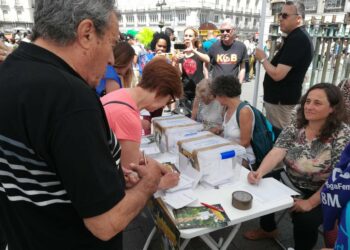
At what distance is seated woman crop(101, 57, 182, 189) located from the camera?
152cm

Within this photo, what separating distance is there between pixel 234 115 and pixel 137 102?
3.74 ft

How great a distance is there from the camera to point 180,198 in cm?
154

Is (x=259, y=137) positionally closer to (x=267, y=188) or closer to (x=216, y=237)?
(x=267, y=188)

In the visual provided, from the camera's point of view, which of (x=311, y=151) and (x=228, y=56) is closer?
(x=311, y=151)

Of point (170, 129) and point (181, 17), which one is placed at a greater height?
point (181, 17)

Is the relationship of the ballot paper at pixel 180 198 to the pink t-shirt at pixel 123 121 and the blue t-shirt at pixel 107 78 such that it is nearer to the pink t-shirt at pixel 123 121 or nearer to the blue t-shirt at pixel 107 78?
the pink t-shirt at pixel 123 121

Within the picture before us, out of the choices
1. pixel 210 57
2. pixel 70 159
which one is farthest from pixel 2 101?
pixel 210 57

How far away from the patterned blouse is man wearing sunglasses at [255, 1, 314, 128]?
67cm

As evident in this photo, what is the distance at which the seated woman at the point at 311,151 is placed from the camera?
1.85 metres

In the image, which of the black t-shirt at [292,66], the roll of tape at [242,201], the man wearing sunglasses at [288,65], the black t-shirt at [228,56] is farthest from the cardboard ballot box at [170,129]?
the black t-shirt at [228,56]

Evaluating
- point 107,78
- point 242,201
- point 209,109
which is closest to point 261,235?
point 242,201

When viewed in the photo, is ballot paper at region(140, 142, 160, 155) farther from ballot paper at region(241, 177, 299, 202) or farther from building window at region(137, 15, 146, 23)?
building window at region(137, 15, 146, 23)

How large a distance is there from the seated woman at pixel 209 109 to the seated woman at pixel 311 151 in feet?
3.15

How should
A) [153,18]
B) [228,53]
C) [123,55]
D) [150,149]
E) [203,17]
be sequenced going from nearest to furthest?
[150,149] < [123,55] < [228,53] < [203,17] < [153,18]
